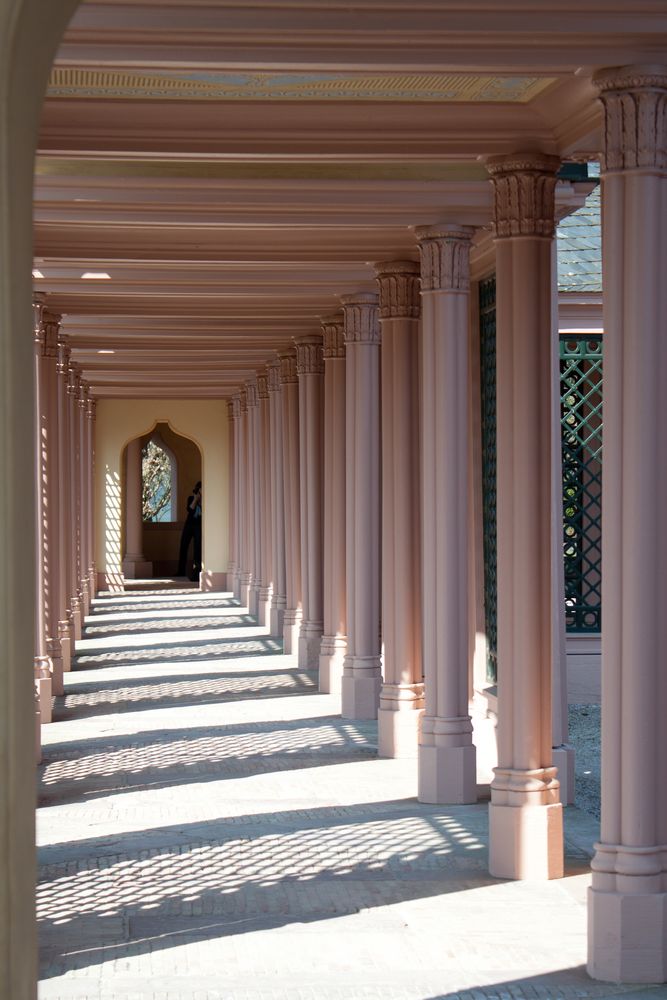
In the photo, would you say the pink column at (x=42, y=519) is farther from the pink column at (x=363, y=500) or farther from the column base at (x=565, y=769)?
the column base at (x=565, y=769)

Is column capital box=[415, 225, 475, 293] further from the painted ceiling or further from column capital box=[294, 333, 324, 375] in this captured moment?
column capital box=[294, 333, 324, 375]

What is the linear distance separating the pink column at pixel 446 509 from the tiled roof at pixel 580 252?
17.8 feet

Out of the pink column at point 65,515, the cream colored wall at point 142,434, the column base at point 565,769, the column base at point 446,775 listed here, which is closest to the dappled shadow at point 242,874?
the column base at point 446,775

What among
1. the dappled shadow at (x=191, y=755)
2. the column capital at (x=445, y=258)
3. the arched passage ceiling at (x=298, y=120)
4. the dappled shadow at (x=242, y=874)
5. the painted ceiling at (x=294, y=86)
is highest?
the painted ceiling at (x=294, y=86)

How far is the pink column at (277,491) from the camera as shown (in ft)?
72.1

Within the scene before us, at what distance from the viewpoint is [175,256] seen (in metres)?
12.1

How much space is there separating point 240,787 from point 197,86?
5.61 meters

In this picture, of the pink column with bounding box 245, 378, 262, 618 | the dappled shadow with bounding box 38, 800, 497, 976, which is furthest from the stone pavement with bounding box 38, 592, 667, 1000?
the pink column with bounding box 245, 378, 262, 618

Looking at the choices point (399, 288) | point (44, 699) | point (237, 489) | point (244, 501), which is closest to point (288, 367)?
point (44, 699)

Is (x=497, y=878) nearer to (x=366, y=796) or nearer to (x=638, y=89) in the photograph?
(x=366, y=796)

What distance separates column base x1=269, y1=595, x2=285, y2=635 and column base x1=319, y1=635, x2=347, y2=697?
5.73 metres

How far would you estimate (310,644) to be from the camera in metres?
18.6

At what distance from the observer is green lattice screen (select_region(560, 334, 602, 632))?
597 inches

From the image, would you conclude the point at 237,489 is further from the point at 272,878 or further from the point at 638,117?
the point at 638,117
